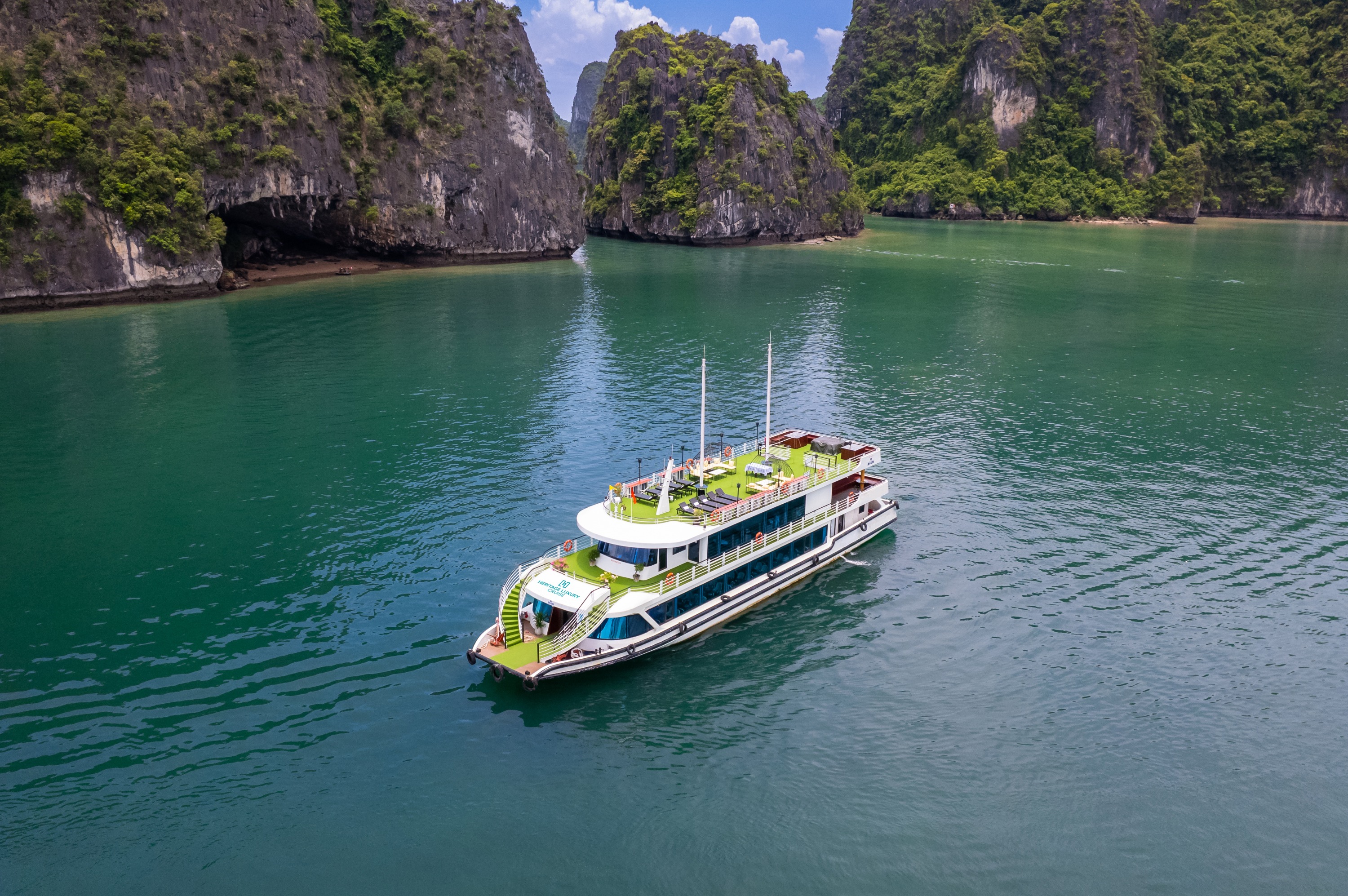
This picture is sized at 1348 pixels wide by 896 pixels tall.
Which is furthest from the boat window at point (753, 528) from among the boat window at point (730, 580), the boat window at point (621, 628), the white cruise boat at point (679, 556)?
the boat window at point (621, 628)

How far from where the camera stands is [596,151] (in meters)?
187

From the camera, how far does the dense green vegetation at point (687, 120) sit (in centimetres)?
15450

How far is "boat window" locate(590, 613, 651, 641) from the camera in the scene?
2917 centimetres

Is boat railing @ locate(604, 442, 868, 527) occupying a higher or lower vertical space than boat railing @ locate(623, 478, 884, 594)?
higher

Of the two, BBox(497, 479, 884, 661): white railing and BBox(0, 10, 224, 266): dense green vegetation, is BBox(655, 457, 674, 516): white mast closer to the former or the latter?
BBox(497, 479, 884, 661): white railing

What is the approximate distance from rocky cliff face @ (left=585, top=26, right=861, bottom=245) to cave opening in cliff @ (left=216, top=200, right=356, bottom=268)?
64.1m

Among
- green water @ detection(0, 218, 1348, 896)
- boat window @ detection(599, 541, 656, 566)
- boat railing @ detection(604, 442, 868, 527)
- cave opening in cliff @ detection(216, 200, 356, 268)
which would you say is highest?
cave opening in cliff @ detection(216, 200, 356, 268)

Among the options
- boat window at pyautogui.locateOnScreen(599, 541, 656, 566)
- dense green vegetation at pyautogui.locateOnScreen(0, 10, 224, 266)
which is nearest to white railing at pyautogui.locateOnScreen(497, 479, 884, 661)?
boat window at pyautogui.locateOnScreen(599, 541, 656, 566)

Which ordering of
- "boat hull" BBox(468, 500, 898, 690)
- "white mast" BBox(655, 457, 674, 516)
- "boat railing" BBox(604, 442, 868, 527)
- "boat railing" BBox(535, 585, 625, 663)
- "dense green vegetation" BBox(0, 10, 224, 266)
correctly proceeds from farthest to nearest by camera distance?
"dense green vegetation" BBox(0, 10, 224, 266) < "white mast" BBox(655, 457, 674, 516) < "boat railing" BBox(604, 442, 868, 527) < "boat railing" BBox(535, 585, 625, 663) < "boat hull" BBox(468, 500, 898, 690)

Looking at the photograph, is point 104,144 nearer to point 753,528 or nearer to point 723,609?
point 753,528

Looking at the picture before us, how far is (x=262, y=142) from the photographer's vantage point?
96312mm

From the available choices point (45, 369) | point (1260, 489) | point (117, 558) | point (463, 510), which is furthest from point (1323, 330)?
point (45, 369)

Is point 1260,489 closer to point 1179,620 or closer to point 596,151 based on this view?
point 1179,620

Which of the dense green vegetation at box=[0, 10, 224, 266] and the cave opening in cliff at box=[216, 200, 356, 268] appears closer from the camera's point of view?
the dense green vegetation at box=[0, 10, 224, 266]
